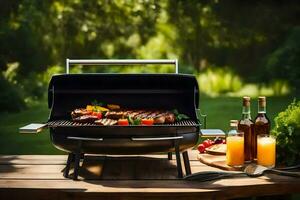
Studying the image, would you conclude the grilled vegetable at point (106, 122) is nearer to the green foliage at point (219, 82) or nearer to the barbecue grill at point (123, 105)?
the barbecue grill at point (123, 105)

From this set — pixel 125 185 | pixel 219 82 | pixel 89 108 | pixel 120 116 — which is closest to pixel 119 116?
pixel 120 116

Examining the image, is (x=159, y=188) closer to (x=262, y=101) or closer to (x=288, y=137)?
(x=262, y=101)

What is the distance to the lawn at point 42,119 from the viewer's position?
5.83 meters

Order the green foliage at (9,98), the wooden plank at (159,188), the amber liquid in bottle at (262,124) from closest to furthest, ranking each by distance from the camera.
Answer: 1. the wooden plank at (159,188)
2. the amber liquid in bottle at (262,124)
3. the green foliage at (9,98)

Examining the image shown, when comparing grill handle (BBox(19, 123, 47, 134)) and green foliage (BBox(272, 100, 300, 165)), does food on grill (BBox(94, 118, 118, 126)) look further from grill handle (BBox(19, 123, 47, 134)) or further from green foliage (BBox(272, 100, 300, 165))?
green foliage (BBox(272, 100, 300, 165))

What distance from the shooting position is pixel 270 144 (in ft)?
9.45

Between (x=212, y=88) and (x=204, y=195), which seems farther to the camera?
(x=212, y=88)

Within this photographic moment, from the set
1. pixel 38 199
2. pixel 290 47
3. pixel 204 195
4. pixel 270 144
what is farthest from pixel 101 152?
pixel 290 47

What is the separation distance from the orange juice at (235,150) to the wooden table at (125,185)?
17cm

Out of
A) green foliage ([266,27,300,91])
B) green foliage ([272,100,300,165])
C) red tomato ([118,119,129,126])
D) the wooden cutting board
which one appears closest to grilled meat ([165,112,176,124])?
red tomato ([118,119,129,126])

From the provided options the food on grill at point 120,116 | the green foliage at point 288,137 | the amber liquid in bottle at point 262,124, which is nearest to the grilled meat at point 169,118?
the food on grill at point 120,116

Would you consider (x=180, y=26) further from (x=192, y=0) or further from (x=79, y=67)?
(x=79, y=67)

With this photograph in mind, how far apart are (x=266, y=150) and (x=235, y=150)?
6.6 inches

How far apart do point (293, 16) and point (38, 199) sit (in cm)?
457
